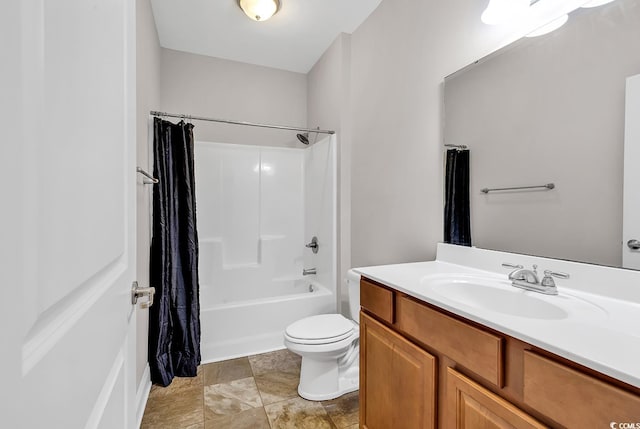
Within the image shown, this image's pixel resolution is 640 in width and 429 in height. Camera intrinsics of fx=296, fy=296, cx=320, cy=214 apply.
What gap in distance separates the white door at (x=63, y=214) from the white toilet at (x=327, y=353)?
116cm

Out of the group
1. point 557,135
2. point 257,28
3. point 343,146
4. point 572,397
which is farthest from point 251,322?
point 257,28

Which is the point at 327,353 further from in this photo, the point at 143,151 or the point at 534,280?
the point at 143,151

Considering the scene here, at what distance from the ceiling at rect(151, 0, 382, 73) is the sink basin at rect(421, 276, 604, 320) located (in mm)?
1991

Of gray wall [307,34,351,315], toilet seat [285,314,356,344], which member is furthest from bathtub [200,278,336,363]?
toilet seat [285,314,356,344]

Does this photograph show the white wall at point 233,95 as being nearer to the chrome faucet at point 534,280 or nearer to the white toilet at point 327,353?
the white toilet at point 327,353

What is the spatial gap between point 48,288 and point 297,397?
1807mm

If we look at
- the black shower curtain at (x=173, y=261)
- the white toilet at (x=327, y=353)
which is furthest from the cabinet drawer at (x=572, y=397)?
the black shower curtain at (x=173, y=261)

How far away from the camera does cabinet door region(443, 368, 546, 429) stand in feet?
2.41

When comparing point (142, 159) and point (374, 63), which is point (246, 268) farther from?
point (374, 63)

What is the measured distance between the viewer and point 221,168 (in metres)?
2.96

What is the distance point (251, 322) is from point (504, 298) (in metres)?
1.87

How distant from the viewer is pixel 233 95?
119 inches

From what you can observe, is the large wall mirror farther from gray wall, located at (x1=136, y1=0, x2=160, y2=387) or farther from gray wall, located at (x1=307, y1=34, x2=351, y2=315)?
gray wall, located at (x1=136, y1=0, x2=160, y2=387)

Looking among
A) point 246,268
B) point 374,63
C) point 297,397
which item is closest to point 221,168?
point 246,268
